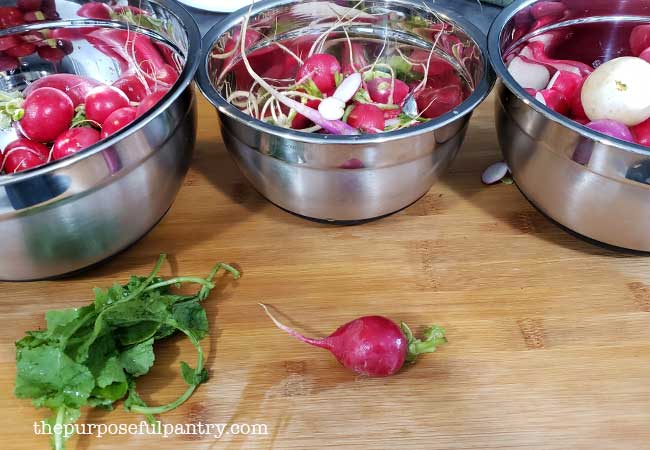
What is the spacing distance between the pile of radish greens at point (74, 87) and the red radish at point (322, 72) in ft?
0.65

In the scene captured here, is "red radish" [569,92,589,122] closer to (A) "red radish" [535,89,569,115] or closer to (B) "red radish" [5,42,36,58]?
(A) "red radish" [535,89,569,115]

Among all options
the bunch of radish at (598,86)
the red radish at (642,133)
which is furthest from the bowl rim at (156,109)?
the red radish at (642,133)

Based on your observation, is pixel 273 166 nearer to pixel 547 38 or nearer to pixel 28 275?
pixel 28 275

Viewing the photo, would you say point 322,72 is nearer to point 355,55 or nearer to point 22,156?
point 355,55

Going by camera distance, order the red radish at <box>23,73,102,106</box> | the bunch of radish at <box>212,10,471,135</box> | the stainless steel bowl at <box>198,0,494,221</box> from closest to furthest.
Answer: the stainless steel bowl at <box>198,0,494,221</box> < the bunch of radish at <box>212,10,471,135</box> < the red radish at <box>23,73,102,106</box>

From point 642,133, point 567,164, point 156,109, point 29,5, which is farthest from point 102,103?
point 642,133

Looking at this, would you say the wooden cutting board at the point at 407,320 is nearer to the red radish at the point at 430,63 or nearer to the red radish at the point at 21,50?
the red radish at the point at 430,63

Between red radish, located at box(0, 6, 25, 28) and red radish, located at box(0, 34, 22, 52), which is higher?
red radish, located at box(0, 6, 25, 28)

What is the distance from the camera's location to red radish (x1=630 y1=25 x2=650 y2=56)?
3.25 ft

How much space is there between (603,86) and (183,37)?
61cm

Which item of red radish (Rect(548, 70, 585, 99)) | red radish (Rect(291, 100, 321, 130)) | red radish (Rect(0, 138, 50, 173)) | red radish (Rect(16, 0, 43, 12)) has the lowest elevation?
red radish (Rect(0, 138, 50, 173))

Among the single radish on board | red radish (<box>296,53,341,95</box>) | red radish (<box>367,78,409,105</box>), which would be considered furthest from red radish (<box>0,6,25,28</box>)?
the single radish on board

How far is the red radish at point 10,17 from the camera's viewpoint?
→ 3.29 ft

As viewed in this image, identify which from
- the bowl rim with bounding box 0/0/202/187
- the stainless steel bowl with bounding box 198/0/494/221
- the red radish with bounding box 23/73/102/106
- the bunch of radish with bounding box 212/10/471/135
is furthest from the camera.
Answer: the red radish with bounding box 23/73/102/106
